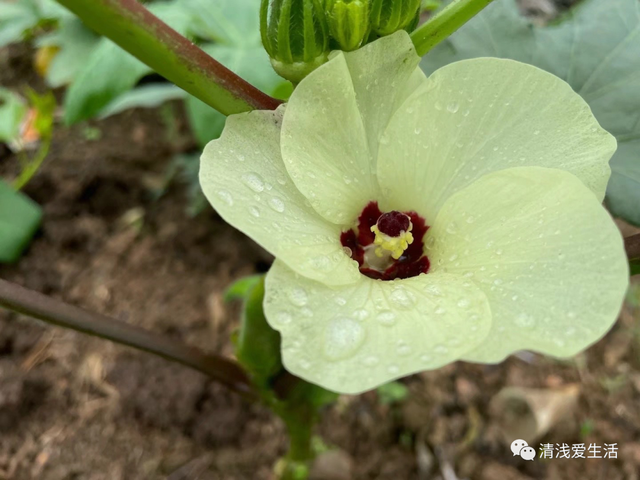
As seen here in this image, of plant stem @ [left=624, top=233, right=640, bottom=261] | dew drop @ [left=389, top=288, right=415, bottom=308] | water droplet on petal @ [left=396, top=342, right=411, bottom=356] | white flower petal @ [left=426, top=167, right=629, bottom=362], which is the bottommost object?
plant stem @ [left=624, top=233, right=640, bottom=261]

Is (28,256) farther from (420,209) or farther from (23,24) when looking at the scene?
(420,209)

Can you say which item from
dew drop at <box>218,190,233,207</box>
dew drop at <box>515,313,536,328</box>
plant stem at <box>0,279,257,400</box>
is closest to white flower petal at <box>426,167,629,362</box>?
dew drop at <box>515,313,536,328</box>

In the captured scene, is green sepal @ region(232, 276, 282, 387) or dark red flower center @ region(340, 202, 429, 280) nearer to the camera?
dark red flower center @ region(340, 202, 429, 280)

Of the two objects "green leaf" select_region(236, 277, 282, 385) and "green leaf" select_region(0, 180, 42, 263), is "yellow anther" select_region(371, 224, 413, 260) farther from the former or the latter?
"green leaf" select_region(0, 180, 42, 263)

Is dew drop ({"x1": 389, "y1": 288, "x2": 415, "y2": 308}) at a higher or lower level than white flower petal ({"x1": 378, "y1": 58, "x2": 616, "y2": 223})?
lower

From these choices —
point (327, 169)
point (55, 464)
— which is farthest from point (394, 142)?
point (55, 464)

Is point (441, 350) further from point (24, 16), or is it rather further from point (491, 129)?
point (24, 16)
